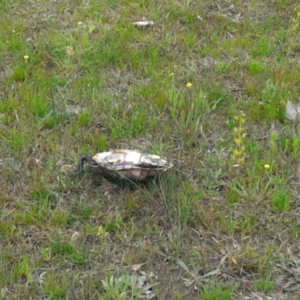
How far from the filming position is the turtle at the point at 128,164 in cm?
344

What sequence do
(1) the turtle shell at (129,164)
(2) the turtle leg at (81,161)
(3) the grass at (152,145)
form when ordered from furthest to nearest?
1. (2) the turtle leg at (81,161)
2. (1) the turtle shell at (129,164)
3. (3) the grass at (152,145)

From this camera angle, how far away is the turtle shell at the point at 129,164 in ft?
11.3

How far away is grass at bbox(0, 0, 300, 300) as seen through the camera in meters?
3.02

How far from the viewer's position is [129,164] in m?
3.46

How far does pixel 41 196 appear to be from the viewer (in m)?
3.44

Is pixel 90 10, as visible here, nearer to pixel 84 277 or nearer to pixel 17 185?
pixel 17 185

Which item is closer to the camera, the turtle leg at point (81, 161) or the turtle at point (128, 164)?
the turtle at point (128, 164)

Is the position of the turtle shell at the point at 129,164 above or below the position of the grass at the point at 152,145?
above

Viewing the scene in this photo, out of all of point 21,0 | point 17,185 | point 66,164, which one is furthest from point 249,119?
point 21,0

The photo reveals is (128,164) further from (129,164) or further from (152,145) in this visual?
(152,145)

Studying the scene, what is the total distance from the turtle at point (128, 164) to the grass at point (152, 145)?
7 cm

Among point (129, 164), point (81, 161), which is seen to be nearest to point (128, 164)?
point (129, 164)

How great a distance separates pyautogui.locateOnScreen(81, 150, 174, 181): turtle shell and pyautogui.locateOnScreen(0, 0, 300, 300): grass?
77mm

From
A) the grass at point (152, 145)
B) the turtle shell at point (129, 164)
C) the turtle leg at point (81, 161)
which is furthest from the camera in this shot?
the turtle leg at point (81, 161)
